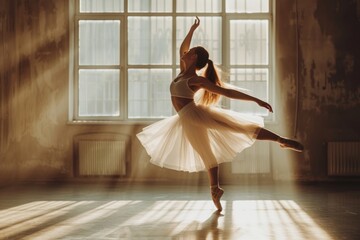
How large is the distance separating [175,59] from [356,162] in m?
2.70

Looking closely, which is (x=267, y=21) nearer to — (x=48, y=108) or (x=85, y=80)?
(x=85, y=80)

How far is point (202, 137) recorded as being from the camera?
4.48 metres

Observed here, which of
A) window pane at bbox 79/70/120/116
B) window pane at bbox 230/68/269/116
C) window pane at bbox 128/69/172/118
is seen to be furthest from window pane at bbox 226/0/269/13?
window pane at bbox 79/70/120/116

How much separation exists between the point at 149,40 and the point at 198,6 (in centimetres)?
80

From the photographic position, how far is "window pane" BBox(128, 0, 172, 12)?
23.2 feet

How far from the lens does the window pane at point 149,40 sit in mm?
7086

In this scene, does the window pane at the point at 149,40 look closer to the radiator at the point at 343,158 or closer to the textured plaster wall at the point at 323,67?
the textured plaster wall at the point at 323,67

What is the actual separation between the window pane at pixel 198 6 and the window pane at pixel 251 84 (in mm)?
872

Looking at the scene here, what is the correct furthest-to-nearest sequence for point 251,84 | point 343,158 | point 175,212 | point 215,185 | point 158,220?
point 251,84 < point 343,158 < point 175,212 < point 215,185 < point 158,220

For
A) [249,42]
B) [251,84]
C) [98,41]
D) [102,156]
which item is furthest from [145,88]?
[249,42]

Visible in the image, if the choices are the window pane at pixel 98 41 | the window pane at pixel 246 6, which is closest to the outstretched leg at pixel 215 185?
the window pane at pixel 98 41

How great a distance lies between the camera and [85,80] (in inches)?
281

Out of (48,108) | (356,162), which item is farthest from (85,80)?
(356,162)

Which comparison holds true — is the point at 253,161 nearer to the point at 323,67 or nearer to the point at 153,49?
the point at 323,67
